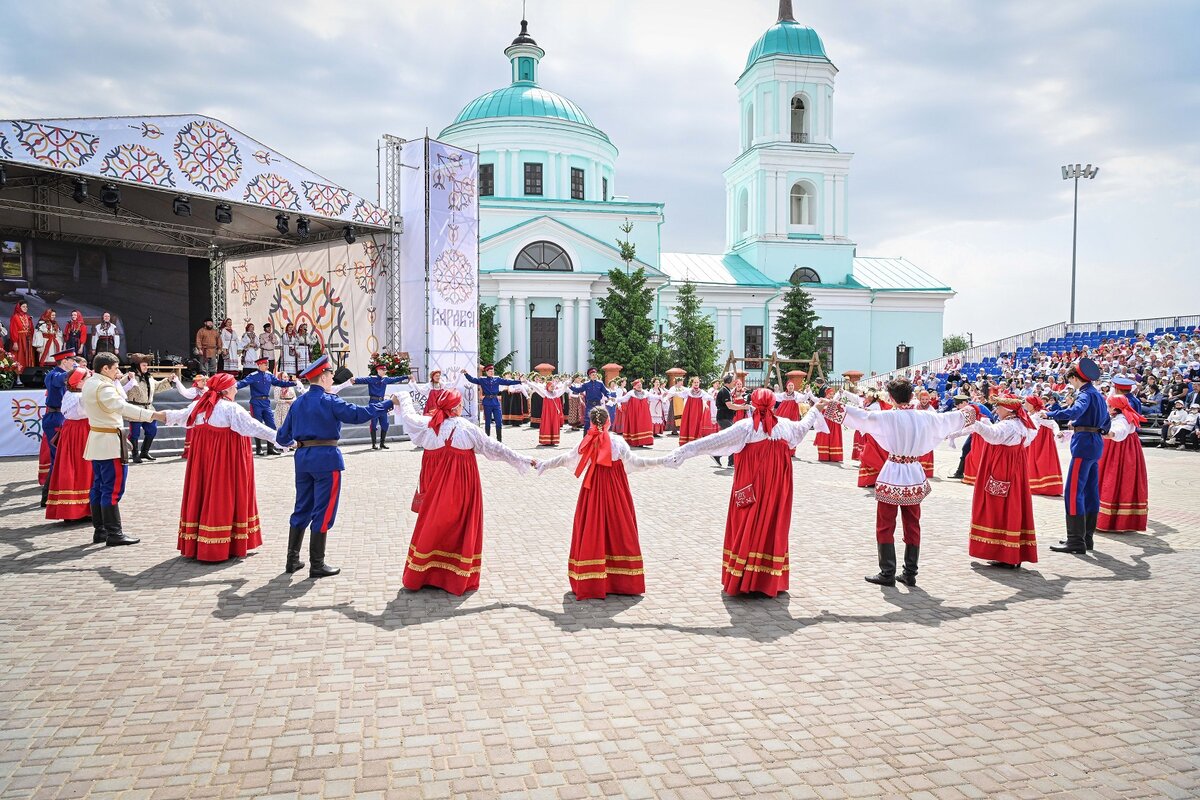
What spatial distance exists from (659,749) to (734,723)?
1.66 feet

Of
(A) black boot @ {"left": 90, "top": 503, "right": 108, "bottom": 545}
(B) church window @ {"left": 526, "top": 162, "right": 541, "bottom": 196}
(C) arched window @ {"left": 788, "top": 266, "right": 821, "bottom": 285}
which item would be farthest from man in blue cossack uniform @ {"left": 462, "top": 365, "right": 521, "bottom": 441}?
(C) arched window @ {"left": 788, "top": 266, "right": 821, "bottom": 285}

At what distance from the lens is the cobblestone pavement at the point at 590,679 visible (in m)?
3.51

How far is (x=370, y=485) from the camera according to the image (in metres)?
11.8

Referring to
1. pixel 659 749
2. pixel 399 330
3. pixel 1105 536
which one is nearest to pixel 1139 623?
pixel 1105 536

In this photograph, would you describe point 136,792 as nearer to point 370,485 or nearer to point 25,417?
point 370,485

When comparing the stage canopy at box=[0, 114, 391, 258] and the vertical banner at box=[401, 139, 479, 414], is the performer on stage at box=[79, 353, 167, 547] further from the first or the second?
the vertical banner at box=[401, 139, 479, 414]

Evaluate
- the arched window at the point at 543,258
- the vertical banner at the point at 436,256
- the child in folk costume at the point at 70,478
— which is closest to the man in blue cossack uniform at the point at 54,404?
the child in folk costume at the point at 70,478

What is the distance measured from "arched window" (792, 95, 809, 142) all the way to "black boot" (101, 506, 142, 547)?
138 ft

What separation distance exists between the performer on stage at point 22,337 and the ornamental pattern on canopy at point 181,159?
646 centimetres

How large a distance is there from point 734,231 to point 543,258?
15.7 meters

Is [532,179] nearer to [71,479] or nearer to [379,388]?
[379,388]

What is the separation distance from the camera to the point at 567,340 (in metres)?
37.2

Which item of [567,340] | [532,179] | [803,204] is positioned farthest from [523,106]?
[803,204]

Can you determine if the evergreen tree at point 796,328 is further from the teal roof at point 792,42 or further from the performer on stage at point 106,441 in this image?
the performer on stage at point 106,441
